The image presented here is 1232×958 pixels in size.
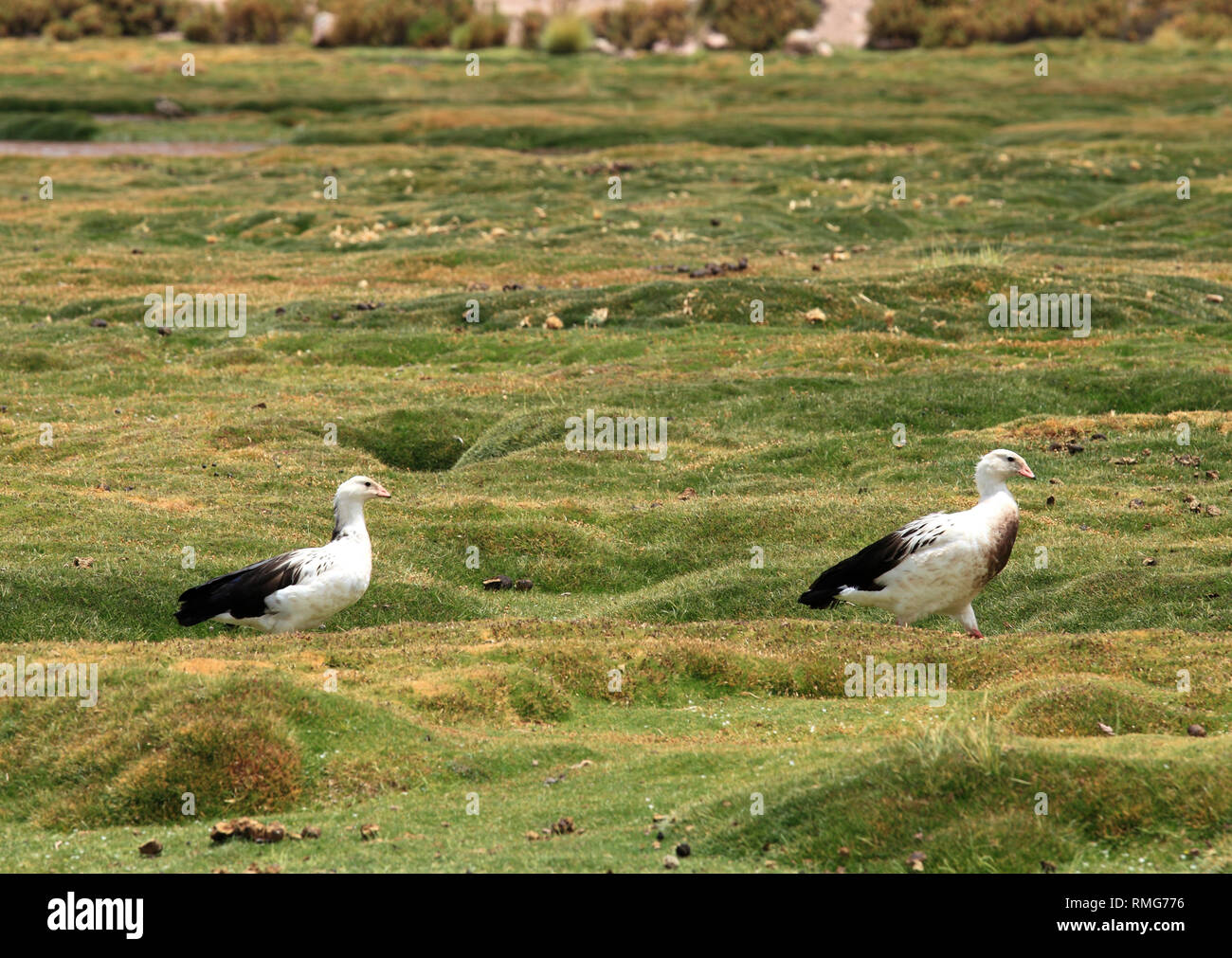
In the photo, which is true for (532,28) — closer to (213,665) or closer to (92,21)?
(92,21)

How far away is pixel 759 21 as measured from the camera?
495 ft

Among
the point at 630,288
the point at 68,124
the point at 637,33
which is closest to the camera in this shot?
the point at 630,288

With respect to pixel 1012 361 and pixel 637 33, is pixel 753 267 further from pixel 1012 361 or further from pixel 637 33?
pixel 637 33

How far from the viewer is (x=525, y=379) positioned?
1299 inches

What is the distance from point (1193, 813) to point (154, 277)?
41502 mm

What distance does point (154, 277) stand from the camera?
154 ft

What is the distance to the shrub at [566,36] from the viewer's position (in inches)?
5502

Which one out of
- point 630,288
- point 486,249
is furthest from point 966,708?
point 486,249

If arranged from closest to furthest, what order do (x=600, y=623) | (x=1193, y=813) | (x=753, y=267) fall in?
(x=1193, y=813), (x=600, y=623), (x=753, y=267)

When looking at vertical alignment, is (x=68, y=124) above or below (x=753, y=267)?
above

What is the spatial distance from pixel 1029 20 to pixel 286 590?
469 feet

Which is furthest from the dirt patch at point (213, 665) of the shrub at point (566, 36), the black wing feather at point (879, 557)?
the shrub at point (566, 36)

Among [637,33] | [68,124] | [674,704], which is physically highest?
[637,33]
